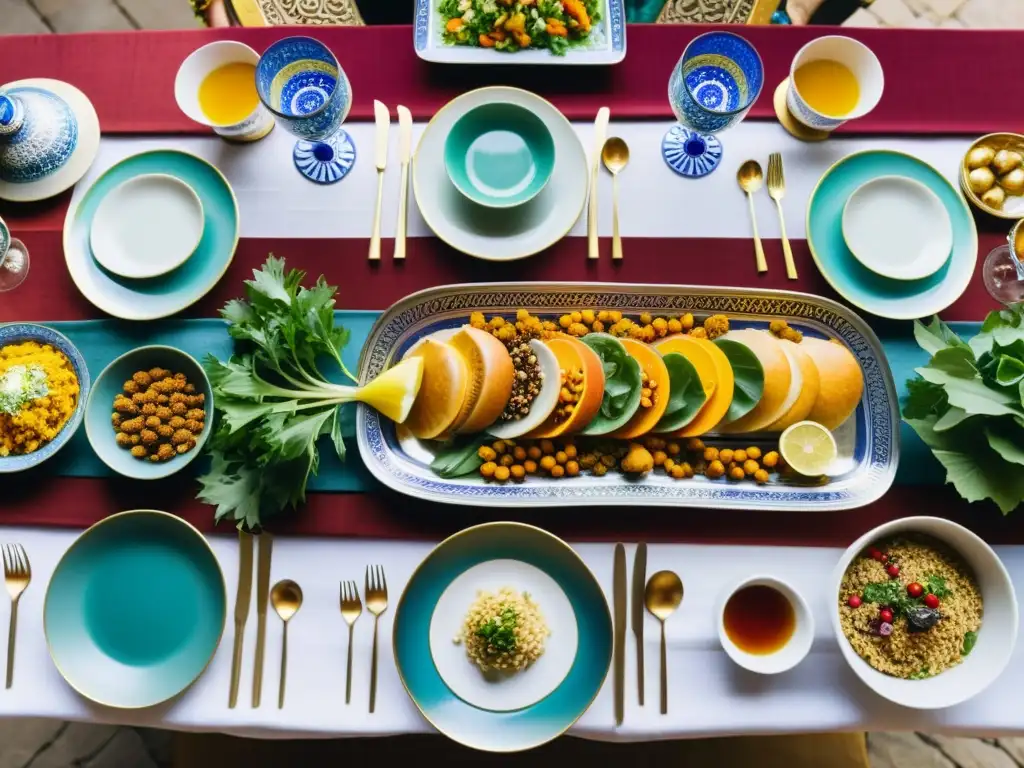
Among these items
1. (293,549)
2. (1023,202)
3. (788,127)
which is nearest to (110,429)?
(293,549)

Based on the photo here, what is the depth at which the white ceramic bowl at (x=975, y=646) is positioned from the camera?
143cm

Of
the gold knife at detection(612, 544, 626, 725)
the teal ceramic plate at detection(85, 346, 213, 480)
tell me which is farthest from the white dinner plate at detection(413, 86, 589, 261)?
the gold knife at detection(612, 544, 626, 725)

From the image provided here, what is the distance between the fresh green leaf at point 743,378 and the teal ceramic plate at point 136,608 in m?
1.24

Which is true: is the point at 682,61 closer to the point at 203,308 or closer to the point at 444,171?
the point at 444,171

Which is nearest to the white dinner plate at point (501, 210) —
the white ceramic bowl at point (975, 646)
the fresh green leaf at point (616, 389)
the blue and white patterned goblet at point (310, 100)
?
the blue and white patterned goblet at point (310, 100)

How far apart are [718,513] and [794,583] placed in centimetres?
23

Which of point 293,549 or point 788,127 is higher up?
point 788,127

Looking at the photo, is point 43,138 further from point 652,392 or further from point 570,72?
point 652,392

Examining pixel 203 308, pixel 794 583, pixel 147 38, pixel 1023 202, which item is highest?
pixel 147 38

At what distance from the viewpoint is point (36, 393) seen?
4.98 feet

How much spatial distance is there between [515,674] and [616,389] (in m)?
0.68

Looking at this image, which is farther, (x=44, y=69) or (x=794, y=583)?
(x=44, y=69)

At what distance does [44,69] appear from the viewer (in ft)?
5.86

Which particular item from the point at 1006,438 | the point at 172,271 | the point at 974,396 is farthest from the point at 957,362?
the point at 172,271
